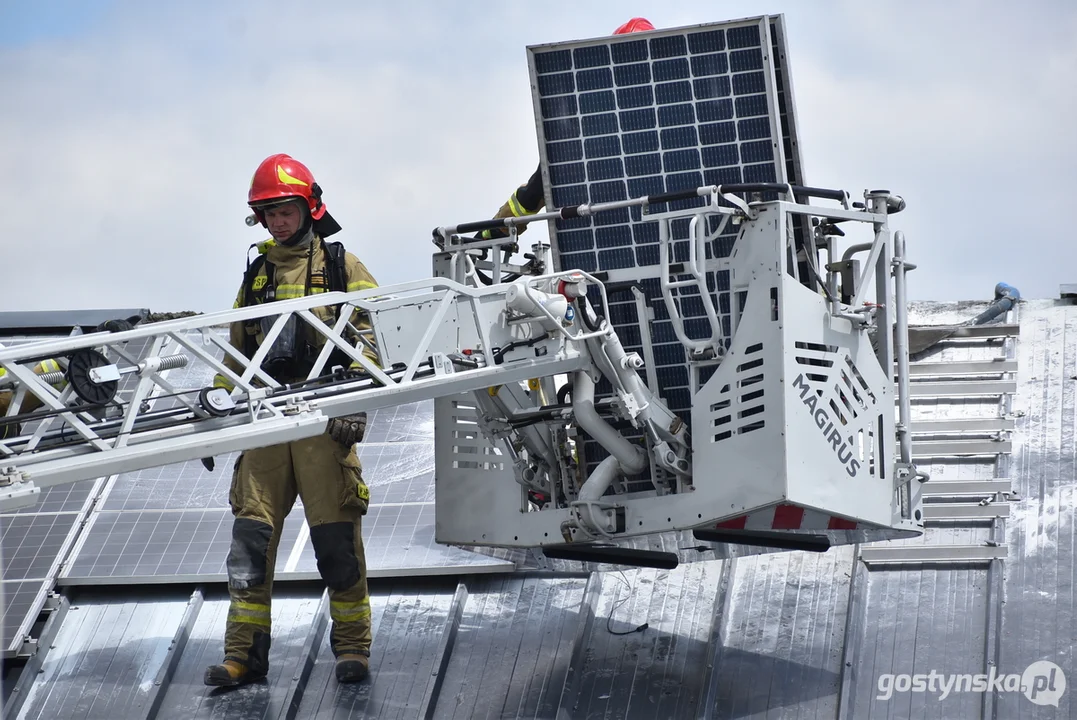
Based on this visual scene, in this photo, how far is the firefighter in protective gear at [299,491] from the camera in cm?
906

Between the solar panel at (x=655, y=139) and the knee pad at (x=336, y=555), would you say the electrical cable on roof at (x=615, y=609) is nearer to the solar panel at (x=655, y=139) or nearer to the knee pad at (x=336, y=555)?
the solar panel at (x=655, y=139)

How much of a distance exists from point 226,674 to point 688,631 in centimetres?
276

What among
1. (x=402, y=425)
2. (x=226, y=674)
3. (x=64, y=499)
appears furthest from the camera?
(x=402, y=425)

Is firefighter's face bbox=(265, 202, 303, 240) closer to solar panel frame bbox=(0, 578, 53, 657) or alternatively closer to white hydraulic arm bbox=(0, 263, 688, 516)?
white hydraulic arm bbox=(0, 263, 688, 516)

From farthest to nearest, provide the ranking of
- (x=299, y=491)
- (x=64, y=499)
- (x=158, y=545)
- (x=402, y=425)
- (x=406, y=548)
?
(x=402, y=425), (x=64, y=499), (x=158, y=545), (x=406, y=548), (x=299, y=491)

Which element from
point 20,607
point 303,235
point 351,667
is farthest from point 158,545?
point 303,235

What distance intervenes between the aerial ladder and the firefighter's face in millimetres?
737

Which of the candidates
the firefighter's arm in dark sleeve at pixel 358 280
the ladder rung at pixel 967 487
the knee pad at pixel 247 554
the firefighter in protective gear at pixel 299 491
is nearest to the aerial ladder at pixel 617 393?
the firefighter's arm in dark sleeve at pixel 358 280

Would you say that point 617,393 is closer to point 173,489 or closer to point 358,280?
point 358,280

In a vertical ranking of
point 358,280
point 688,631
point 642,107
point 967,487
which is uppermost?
point 642,107

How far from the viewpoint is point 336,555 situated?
9070mm

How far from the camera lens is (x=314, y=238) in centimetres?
923

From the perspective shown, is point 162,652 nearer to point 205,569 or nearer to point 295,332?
point 205,569

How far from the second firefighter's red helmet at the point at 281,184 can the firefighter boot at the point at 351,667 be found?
104 inches
